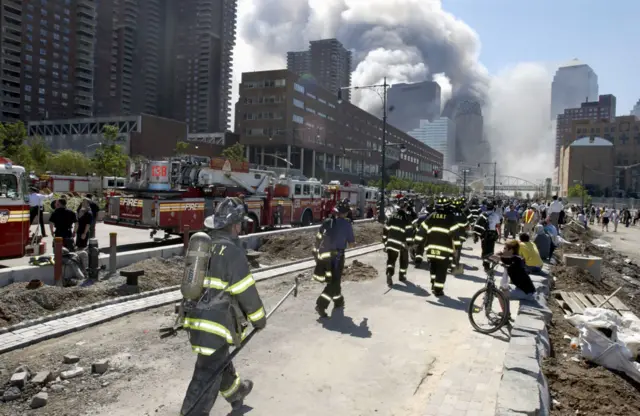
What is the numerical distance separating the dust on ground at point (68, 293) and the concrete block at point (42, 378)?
7.33ft

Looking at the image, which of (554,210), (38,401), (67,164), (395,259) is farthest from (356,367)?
(67,164)

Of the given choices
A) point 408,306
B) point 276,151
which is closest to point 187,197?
point 408,306

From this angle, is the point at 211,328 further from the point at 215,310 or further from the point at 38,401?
the point at 38,401

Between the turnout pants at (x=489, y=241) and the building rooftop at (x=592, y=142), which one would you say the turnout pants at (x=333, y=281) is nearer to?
the turnout pants at (x=489, y=241)

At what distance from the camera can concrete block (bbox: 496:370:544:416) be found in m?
3.82

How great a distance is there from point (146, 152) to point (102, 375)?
7634 centimetres

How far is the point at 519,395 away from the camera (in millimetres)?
4070

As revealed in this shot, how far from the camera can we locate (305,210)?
2281cm

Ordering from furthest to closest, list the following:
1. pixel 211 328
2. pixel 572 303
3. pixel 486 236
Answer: pixel 486 236
pixel 572 303
pixel 211 328

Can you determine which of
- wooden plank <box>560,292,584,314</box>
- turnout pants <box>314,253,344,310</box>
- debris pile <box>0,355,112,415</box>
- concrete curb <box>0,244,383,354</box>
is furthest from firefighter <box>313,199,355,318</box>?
wooden plank <box>560,292,584,314</box>

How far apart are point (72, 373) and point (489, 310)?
556 cm

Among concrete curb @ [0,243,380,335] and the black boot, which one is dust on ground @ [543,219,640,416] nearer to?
the black boot

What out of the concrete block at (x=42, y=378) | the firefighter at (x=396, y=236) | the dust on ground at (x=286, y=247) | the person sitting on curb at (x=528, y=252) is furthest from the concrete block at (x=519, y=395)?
the dust on ground at (x=286, y=247)

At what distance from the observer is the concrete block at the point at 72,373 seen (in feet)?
15.8
